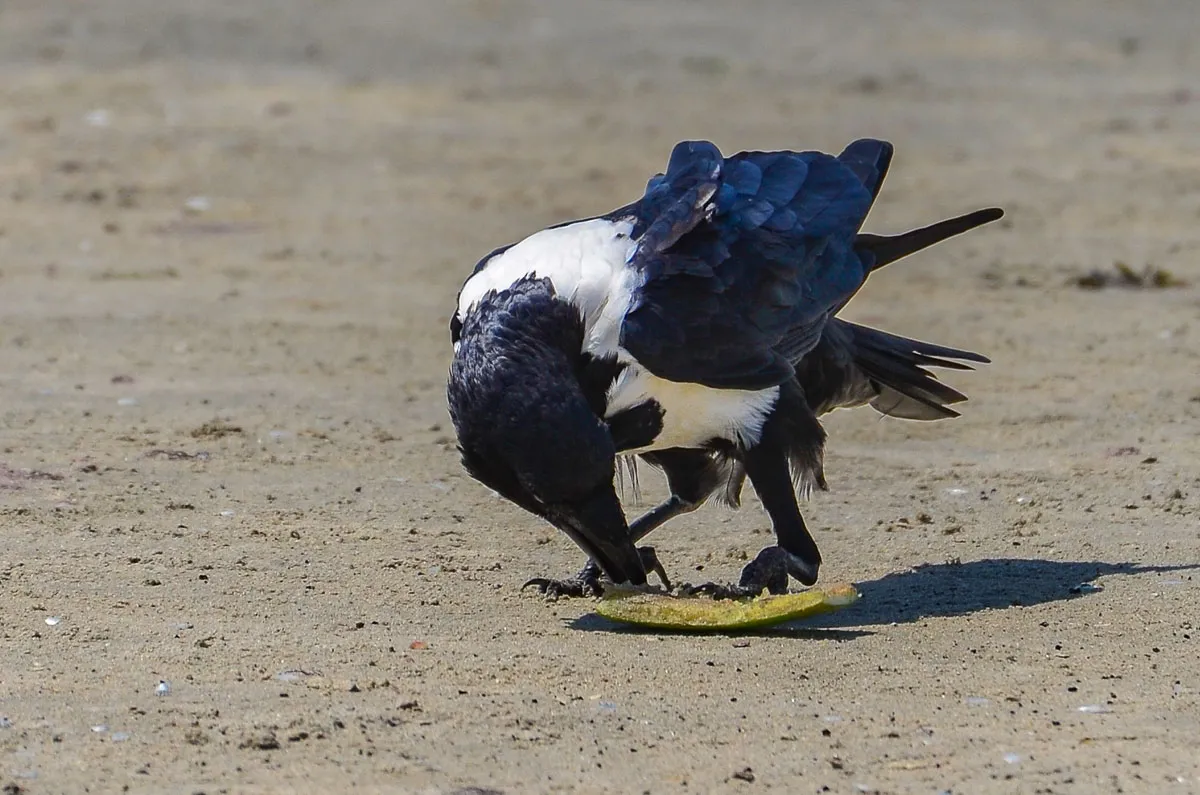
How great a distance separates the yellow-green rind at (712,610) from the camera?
5.34m

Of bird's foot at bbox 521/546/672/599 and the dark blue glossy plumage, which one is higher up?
the dark blue glossy plumage

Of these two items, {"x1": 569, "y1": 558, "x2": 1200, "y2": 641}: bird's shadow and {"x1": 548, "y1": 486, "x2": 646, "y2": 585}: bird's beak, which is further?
{"x1": 569, "y1": 558, "x2": 1200, "y2": 641}: bird's shadow

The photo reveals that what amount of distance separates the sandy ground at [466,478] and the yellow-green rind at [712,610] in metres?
0.06

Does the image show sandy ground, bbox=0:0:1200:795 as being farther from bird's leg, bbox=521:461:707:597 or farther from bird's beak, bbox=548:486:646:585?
bird's beak, bbox=548:486:646:585

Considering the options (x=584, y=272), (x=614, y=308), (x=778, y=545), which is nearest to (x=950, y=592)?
(x=778, y=545)

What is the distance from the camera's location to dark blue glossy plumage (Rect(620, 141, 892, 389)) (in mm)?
5500

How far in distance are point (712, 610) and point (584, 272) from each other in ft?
3.36

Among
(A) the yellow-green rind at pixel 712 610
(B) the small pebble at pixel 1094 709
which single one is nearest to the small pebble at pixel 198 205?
(A) the yellow-green rind at pixel 712 610

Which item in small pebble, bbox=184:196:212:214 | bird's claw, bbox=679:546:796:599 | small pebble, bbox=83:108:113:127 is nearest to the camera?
bird's claw, bbox=679:546:796:599

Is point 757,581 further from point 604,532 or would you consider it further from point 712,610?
point 604,532

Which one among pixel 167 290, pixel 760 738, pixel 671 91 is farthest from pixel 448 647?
pixel 671 91

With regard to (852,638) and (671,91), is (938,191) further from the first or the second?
(852,638)

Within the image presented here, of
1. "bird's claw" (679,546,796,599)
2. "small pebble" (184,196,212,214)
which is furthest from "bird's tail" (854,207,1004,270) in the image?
"small pebble" (184,196,212,214)

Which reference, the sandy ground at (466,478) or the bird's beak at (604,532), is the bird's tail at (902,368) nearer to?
the sandy ground at (466,478)
